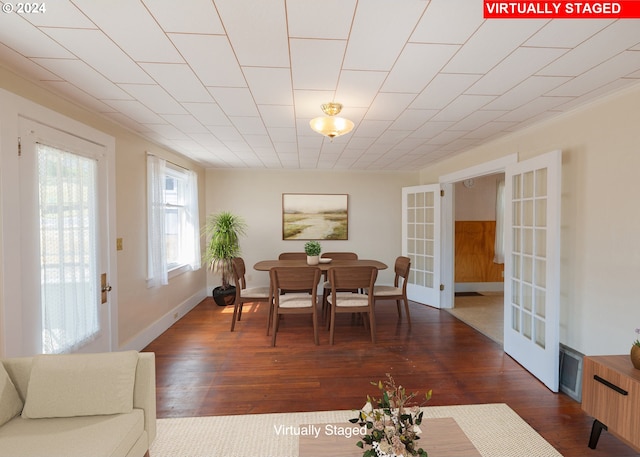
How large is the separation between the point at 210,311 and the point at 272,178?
254cm

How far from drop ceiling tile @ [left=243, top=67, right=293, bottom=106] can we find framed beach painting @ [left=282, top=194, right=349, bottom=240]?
3166mm

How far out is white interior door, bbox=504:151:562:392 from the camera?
7.81 ft

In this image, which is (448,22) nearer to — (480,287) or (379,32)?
(379,32)

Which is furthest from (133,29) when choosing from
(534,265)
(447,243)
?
(447,243)

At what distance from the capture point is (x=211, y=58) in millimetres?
1670

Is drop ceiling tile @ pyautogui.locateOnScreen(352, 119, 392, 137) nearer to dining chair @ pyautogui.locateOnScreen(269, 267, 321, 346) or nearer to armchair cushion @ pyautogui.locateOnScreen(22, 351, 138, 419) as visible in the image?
dining chair @ pyautogui.locateOnScreen(269, 267, 321, 346)

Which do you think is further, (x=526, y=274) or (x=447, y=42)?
(x=526, y=274)

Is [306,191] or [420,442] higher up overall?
[306,191]

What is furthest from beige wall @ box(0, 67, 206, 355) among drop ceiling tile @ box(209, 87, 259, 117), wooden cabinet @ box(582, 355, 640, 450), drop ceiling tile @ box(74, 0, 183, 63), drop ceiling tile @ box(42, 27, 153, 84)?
wooden cabinet @ box(582, 355, 640, 450)

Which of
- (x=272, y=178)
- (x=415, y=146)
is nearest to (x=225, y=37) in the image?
(x=415, y=146)

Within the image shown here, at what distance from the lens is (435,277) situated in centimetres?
471

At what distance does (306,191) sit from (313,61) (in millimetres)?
3786

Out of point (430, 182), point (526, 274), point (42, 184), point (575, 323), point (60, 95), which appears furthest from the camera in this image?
point (430, 182)

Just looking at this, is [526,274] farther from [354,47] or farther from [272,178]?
[272,178]
